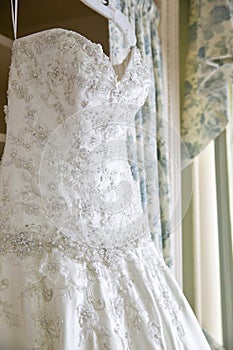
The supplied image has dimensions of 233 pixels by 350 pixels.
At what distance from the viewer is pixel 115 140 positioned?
1205mm

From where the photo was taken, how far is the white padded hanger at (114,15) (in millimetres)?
1307

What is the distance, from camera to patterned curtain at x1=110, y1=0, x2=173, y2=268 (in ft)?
5.36

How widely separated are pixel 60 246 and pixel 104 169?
0.70ft

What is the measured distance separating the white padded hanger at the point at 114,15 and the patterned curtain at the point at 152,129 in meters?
0.14

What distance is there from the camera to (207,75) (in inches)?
Answer: 81.8

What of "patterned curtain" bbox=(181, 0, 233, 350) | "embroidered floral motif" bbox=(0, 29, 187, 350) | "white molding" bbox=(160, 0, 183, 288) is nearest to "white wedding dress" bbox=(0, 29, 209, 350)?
"embroidered floral motif" bbox=(0, 29, 187, 350)

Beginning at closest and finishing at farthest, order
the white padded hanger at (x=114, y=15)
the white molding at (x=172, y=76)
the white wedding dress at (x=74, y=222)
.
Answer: the white wedding dress at (x=74, y=222) → the white padded hanger at (x=114, y=15) → the white molding at (x=172, y=76)

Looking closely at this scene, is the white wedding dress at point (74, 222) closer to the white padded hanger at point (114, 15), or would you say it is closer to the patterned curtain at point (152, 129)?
the white padded hanger at point (114, 15)

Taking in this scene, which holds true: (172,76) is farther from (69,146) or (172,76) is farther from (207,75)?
(69,146)

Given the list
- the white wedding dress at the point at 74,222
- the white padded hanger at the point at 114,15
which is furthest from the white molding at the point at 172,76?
the white wedding dress at the point at 74,222

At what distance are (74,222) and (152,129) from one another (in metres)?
0.83

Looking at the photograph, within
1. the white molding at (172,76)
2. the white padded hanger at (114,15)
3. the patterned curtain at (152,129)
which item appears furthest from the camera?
the white molding at (172,76)

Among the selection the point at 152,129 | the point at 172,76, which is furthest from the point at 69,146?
the point at 172,76

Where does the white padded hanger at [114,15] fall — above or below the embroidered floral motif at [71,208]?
above
